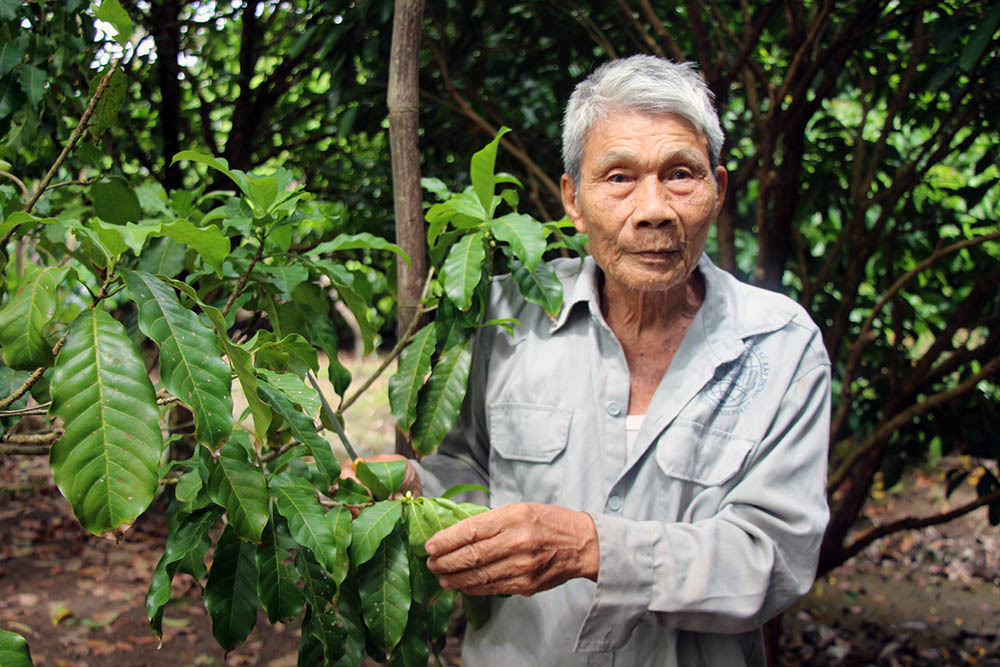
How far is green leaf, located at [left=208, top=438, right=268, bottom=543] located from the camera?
3.63ft

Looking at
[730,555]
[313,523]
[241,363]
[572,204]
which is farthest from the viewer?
[572,204]

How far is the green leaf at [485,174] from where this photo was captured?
1529 mm

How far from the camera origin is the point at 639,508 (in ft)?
5.24

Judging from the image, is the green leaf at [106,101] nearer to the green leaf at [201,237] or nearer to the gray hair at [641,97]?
the green leaf at [201,237]

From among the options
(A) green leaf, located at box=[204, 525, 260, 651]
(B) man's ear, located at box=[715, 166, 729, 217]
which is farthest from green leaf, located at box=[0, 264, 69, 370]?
(B) man's ear, located at box=[715, 166, 729, 217]

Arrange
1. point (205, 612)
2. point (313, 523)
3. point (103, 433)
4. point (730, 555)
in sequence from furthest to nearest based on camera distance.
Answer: point (205, 612), point (730, 555), point (313, 523), point (103, 433)

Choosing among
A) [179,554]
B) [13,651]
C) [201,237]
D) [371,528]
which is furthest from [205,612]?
[201,237]

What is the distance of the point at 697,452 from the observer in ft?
5.19

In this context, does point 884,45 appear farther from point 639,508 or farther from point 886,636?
point 886,636

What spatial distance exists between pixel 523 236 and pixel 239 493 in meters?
0.68

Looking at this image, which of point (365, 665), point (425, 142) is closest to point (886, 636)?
point (365, 665)

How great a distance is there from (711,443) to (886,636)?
263 centimetres

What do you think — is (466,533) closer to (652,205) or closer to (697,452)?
(697,452)

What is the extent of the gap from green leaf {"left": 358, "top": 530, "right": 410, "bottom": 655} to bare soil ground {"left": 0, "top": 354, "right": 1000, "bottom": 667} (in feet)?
5.58
